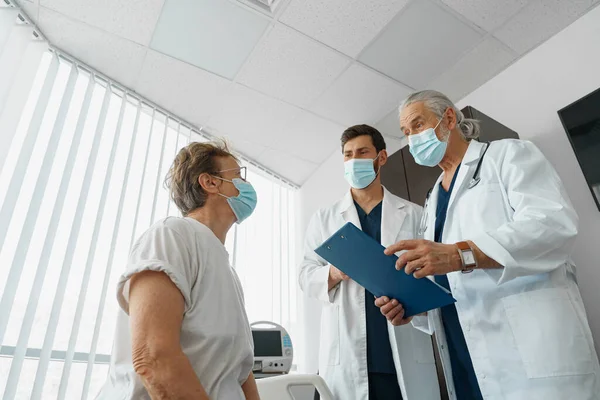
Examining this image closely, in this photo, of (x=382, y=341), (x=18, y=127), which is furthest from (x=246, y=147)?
(x=382, y=341)

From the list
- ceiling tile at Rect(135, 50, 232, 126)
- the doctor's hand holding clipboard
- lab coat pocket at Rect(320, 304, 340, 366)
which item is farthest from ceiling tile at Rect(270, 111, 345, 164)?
the doctor's hand holding clipboard

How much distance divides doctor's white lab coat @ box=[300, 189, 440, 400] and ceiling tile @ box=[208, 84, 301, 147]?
1589 millimetres

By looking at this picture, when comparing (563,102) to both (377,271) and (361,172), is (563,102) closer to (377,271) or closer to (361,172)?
(361,172)

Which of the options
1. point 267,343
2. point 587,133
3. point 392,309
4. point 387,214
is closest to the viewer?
point 392,309

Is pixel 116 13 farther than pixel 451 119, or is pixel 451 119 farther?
pixel 116 13

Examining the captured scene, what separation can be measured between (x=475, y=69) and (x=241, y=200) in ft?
6.81

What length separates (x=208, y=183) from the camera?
4.22 feet

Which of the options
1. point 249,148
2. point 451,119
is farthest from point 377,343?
point 249,148

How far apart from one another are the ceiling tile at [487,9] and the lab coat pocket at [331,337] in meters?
1.87

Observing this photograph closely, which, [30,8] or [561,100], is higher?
[30,8]

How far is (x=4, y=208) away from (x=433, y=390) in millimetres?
2063

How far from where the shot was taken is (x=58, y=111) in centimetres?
225

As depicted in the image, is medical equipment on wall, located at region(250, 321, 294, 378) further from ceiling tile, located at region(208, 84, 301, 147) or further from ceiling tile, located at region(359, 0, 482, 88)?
ceiling tile, located at region(359, 0, 482, 88)

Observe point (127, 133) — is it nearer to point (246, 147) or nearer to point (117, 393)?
point (246, 147)
